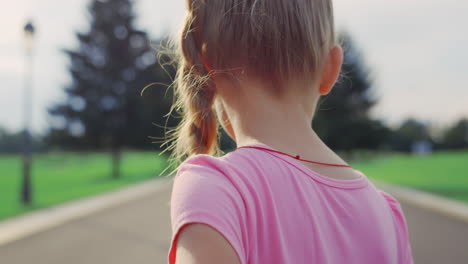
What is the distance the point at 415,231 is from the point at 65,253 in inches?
258

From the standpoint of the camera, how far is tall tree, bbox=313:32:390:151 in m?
33.1

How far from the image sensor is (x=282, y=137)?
2.67 ft

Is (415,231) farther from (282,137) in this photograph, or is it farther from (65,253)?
(282,137)

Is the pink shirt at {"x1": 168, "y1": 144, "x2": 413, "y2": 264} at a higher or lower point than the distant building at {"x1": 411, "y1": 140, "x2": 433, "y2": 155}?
higher

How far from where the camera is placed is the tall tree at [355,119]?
33.1 metres

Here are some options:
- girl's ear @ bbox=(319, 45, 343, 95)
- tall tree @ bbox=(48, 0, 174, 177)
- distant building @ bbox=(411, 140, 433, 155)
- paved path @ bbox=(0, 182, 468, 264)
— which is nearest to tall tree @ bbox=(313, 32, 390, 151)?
tall tree @ bbox=(48, 0, 174, 177)

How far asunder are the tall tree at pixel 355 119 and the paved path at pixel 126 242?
75.9 ft

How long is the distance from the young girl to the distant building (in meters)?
56.0

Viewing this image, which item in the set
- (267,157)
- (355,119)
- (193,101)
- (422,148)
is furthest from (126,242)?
(422,148)

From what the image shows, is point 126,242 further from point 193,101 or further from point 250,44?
point 250,44

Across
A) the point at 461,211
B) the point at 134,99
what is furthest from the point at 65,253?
the point at 134,99

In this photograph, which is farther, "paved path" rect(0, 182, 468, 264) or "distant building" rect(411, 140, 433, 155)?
"distant building" rect(411, 140, 433, 155)

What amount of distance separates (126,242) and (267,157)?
7.23 meters

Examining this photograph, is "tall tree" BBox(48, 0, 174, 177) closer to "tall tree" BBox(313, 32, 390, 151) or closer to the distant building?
"tall tree" BBox(313, 32, 390, 151)
